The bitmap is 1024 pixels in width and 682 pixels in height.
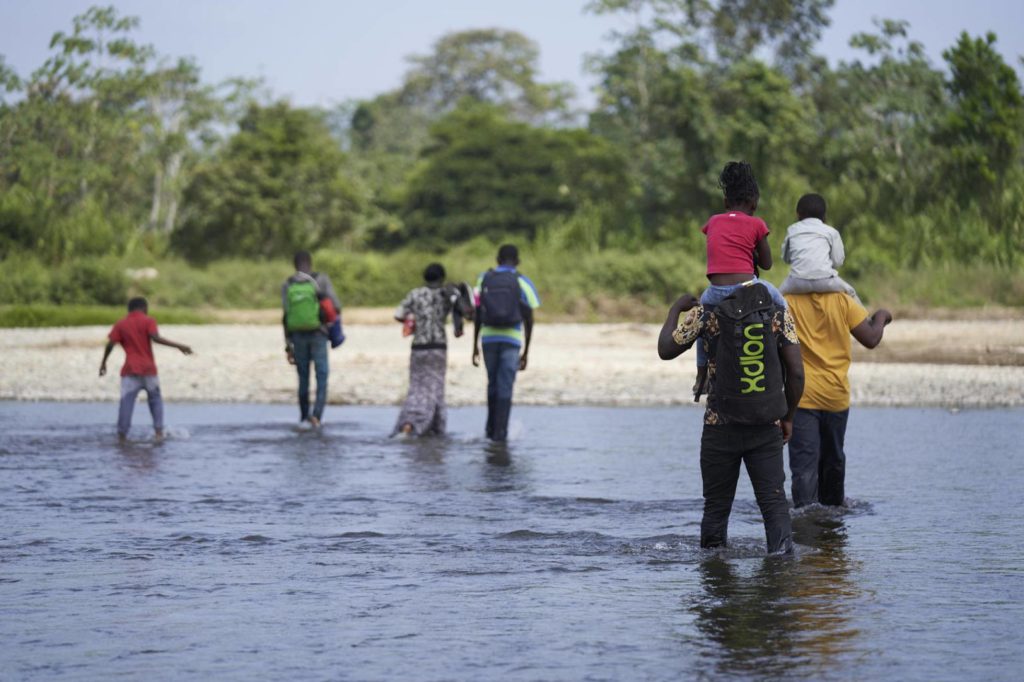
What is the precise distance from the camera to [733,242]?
7.63 metres

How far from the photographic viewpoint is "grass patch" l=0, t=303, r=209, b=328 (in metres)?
40.1

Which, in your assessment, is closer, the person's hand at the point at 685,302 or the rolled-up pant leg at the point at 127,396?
the person's hand at the point at 685,302

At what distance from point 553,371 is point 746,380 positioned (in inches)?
647

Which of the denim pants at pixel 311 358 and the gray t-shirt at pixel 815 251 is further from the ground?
the gray t-shirt at pixel 815 251

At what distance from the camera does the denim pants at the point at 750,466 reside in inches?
307

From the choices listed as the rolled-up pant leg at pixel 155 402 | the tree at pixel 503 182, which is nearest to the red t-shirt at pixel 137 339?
the rolled-up pant leg at pixel 155 402

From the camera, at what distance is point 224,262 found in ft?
168

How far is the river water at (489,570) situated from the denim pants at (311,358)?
2164mm

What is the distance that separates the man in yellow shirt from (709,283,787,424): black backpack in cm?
168

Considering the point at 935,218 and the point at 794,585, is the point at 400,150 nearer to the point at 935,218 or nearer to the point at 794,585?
the point at 935,218

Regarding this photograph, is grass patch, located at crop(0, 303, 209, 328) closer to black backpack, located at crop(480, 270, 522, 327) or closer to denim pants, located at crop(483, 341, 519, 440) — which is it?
denim pants, located at crop(483, 341, 519, 440)

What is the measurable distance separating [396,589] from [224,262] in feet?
146

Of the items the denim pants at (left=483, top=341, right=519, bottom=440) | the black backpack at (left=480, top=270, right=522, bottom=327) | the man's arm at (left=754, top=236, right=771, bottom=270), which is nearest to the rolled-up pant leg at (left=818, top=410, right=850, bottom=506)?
the man's arm at (left=754, top=236, right=771, bottom=270)

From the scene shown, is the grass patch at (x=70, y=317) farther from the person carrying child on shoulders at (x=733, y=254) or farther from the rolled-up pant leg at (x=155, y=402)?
the person carrying child on shoulders at (x=733, y=254)
